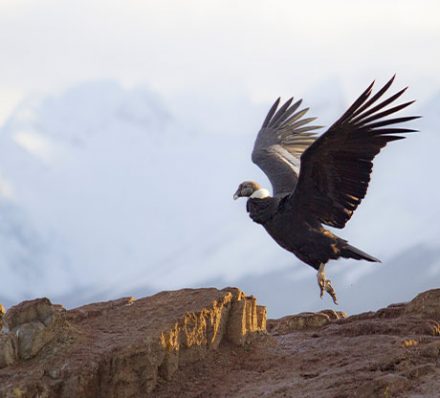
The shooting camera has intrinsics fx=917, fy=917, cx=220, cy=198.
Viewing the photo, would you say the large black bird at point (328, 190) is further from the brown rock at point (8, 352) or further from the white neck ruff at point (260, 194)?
the brown rock at point (8, 352)

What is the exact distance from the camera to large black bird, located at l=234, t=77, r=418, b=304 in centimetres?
1227

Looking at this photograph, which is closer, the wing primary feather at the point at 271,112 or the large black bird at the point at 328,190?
the large black bird at the point at 328,190

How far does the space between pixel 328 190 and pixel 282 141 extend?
4525 mm

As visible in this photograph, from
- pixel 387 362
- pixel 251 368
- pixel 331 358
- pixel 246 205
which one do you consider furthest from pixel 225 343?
pixel 246 205

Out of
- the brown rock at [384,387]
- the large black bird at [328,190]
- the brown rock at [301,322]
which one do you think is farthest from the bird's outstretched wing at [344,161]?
the brown rock at [384,387]

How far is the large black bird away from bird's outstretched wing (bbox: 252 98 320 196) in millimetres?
1392

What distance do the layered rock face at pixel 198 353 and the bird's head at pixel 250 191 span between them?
98.7 inches

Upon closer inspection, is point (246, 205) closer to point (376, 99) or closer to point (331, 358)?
point (376, 99)

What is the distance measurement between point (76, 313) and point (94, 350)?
1.33m

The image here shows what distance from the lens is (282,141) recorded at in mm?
17359

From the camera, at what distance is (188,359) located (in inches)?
411

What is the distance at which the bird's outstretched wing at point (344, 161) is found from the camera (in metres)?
12.2

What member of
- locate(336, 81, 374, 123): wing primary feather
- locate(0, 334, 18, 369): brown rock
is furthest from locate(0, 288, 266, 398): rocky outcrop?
locate(336, 81, 374, 123): wing primary feather

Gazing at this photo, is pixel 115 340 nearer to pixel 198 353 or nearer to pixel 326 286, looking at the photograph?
pixel 198 353
